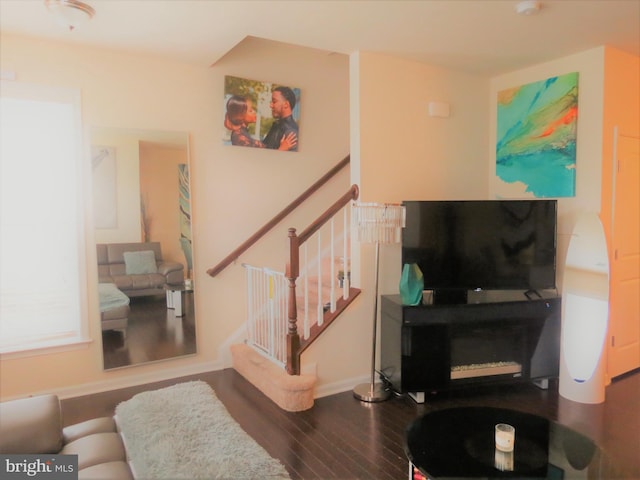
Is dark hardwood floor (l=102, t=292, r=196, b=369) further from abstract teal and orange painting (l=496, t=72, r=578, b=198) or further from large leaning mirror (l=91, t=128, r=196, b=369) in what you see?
abstract teal and orange painting (l=496, t=72, r=578, b=198)

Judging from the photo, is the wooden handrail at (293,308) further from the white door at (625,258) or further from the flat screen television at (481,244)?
the white door at (625,258)

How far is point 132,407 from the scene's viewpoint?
6.23ft

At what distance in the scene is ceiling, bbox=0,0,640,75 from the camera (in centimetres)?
271

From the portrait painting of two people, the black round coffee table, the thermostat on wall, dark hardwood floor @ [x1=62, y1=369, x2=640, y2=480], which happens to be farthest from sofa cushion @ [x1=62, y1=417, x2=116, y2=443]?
the thermostat on wall

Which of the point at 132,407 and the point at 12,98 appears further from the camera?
the point at 12,98

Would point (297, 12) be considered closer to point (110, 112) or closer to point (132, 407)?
point (110, 112)

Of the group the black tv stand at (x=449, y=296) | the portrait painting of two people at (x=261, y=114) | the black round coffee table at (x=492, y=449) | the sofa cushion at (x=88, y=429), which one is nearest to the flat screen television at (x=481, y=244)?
the black tv stand at (x=449, y=296)

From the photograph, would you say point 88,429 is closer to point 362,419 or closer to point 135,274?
point 362,419

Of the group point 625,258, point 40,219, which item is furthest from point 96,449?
point 625,258

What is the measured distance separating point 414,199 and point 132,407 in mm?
2726

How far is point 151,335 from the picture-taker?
374 cm

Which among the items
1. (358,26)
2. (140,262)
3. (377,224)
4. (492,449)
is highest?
(358,26)

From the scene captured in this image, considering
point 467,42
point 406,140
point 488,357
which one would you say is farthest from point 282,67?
point 488,357

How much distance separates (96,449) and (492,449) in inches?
62.7
